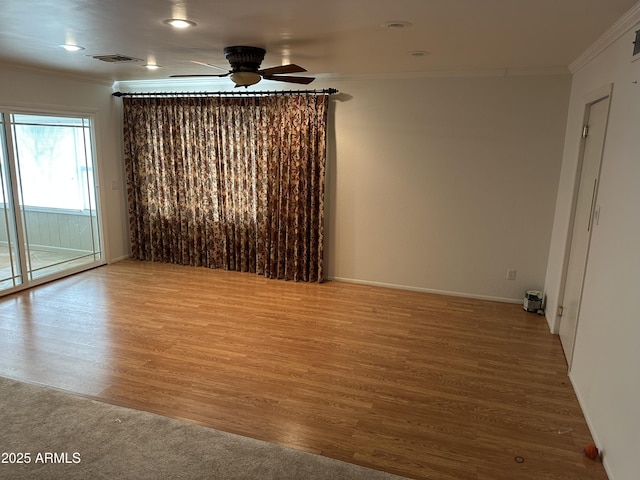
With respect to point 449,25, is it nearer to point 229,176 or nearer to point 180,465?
point 180,465

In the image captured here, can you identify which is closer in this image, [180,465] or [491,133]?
[180,465]

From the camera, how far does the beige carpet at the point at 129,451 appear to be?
233 cm

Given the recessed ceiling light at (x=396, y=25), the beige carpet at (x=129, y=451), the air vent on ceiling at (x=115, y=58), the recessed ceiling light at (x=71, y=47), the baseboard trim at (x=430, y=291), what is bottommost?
the beige carpet at (x=129, y=451)

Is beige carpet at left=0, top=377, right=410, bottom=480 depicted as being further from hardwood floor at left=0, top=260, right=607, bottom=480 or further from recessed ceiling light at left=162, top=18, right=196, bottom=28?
recessed ceiling light at left=162, top=18, right=196, bottom=28

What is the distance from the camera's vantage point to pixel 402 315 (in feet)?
14.8

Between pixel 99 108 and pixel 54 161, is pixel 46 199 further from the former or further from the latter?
pixel 99 108

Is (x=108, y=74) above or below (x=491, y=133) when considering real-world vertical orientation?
above

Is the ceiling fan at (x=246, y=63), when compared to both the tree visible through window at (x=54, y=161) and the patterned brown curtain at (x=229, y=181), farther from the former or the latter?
the tree visible through window at (x=54, y=161)

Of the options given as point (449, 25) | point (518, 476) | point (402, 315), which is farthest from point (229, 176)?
point (518, 476)

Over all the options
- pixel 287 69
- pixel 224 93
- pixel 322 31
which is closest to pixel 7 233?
pixel 224 93

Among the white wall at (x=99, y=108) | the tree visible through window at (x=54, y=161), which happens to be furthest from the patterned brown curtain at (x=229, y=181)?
the tree visible through window at (x=54, y=161)

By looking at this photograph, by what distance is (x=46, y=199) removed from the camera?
537 centimetres

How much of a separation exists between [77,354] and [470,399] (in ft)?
10.1

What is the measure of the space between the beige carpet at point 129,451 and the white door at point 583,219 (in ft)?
6.98
